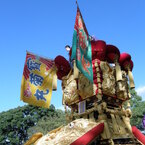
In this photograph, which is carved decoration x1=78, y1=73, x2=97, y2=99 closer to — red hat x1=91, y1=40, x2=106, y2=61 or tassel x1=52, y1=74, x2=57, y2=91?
red hat x1=91, y1=40, x2=106, y2=61

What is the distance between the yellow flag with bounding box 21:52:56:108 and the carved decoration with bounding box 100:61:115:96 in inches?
83.9

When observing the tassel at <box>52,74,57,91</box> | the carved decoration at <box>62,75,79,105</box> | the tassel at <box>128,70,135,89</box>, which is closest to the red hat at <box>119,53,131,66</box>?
the tassel at <box>128,70,135,89</box>

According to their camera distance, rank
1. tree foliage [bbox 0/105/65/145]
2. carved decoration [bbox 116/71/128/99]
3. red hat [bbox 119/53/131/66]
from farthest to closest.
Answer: tree foliage [bbox 0/105/65/145] → red hat [bbox 119/53/131/66] → carved decoration [bbox 116/71/128/99]

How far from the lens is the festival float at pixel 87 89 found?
18.1ft

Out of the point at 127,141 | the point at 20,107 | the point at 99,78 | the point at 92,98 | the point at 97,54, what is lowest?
the point at 127,141

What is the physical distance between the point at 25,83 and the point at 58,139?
2.54 metres

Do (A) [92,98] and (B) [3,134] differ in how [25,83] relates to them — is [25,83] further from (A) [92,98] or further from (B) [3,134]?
(B) [3,134]

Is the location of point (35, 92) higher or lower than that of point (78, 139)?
higher

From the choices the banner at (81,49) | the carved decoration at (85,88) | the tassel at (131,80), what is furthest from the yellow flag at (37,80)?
the tassel at (131,80)

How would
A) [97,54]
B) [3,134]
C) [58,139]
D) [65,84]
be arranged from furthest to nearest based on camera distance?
[3,134]
[65,84]
[97,54]
[58,139]

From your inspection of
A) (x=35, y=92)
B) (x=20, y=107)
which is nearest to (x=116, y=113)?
(x=35, y=92)

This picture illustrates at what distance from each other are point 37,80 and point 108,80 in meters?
2.63

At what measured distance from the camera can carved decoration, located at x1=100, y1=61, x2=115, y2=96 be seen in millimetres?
6398

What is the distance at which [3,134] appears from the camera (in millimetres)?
31625
